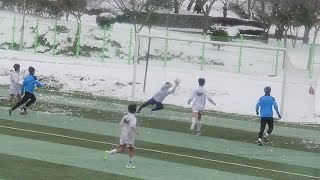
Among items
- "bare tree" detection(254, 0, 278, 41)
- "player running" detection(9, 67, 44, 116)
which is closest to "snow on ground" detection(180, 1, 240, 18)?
"bare tree" detection(254, 0, 278, 41)

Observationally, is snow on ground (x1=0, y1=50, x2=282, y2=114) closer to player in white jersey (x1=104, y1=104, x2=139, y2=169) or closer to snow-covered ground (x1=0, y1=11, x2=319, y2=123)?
snow-covered ground (x1=0, y1=11, x2=319, y2=123)

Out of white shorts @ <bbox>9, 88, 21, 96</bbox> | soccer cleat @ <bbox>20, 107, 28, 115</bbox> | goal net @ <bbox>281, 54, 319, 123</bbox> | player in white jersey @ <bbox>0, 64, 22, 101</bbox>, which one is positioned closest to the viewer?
soccer cleat @ <bbox>20, 107, 28, 115</bbox>

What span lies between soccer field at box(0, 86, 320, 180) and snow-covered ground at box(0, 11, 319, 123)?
196 inches

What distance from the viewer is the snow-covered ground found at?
31.5m

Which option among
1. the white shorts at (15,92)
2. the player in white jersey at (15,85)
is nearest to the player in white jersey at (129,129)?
the player in white jersey at (15,85)

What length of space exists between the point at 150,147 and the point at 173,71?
1499 centimetres

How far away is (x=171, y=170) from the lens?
49.3ft

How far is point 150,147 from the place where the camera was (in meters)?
18.2

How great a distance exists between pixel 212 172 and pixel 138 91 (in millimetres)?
16387

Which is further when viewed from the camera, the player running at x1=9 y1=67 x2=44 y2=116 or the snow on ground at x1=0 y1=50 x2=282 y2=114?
the snow on ground at x1=0 y1=50 x2=282 y2=114

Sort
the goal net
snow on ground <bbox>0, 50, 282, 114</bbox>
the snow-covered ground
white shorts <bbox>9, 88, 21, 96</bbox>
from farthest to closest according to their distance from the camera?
the snow-covered ground
snow on ground <bbox>0, 50, 282, 114</bbox>
the goal net
white shorts <bbox>9, 88, 21, 96</bbox>

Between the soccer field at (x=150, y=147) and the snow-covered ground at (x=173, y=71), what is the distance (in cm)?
497

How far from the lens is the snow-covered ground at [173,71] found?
31.5 meters

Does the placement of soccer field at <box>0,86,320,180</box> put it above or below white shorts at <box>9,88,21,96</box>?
below
